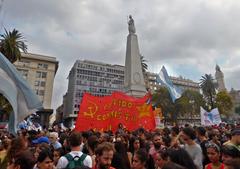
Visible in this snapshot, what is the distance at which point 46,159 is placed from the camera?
312 cm

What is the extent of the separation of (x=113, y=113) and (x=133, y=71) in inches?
614

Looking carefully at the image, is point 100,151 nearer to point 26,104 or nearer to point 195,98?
point 26,104

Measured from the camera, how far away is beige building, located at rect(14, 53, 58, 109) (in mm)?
48688

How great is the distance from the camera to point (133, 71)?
25.1 m

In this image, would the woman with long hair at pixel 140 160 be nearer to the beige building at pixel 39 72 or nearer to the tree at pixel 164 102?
the beige building at pixel 39 72

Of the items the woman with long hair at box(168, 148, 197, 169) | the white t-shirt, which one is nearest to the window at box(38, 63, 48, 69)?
the white t-shirt

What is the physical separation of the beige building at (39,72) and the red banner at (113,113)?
1593 inches

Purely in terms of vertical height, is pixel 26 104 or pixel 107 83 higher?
pixel 107 83

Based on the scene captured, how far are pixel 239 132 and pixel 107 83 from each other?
7536cm

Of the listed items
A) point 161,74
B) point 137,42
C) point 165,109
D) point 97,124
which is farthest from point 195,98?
point 97,124

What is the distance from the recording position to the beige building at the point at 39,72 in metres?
48.7

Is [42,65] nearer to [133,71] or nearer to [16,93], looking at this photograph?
[133,71]

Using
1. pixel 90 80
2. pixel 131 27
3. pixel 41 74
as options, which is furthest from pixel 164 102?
pixel 90 80

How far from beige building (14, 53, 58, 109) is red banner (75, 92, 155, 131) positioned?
40.5 m
